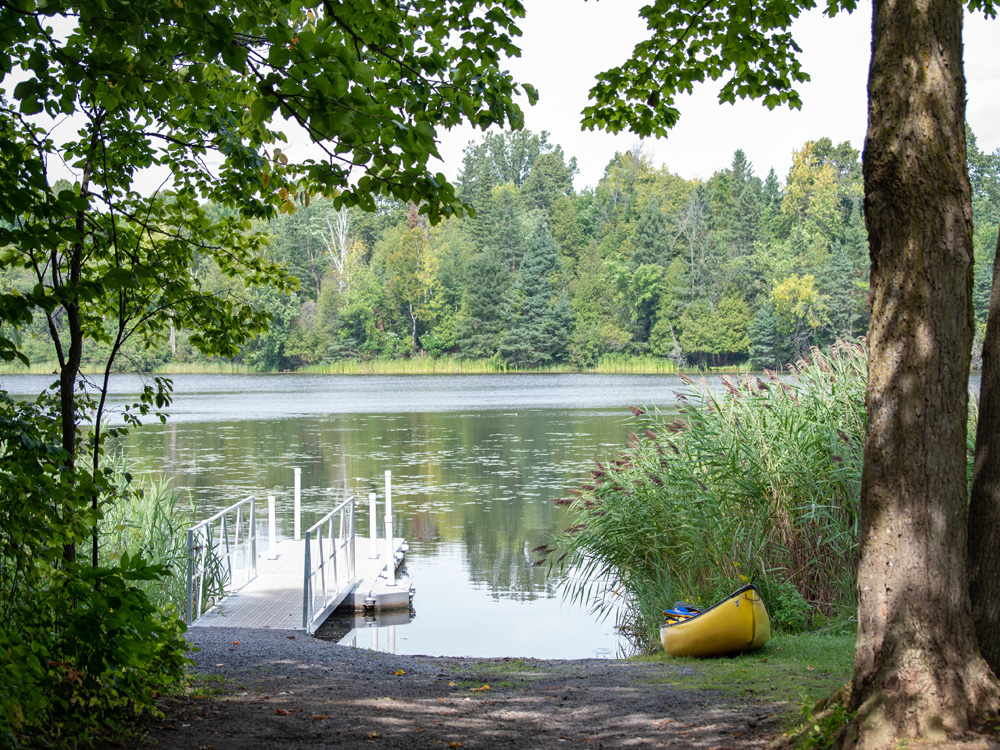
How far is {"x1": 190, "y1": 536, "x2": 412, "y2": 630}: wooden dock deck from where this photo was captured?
944 centimetres

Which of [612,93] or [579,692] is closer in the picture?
[579,692]

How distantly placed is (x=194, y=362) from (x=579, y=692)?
71.7 meters

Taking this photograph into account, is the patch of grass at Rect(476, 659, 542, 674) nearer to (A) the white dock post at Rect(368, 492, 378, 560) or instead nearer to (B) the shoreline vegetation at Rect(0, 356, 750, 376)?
(A) the white dock post at Rect(368, 492, 378, 560)

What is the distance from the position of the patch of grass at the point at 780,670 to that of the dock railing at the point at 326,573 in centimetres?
339

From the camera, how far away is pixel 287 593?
10.7 m

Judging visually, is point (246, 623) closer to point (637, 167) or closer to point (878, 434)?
point (878, 434)

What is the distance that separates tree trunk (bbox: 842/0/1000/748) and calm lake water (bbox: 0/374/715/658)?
6753mm

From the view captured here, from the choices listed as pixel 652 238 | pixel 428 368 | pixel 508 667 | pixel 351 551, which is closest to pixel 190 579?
pixel 508 667

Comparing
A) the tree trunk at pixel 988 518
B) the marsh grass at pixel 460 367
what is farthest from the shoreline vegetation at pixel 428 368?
the tree trunk at pixel 988 518

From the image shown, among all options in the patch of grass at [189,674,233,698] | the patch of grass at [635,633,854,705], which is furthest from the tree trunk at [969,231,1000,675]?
the patch of grass at [189,674,233,698]

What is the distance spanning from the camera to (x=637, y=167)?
279 feet

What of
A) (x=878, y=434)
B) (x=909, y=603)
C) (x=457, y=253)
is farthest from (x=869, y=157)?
(x=457, y=253)

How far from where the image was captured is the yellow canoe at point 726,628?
23.1 feet

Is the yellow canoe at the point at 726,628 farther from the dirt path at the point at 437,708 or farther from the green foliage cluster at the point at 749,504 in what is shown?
the green foliage cluster at the point at 749,504
